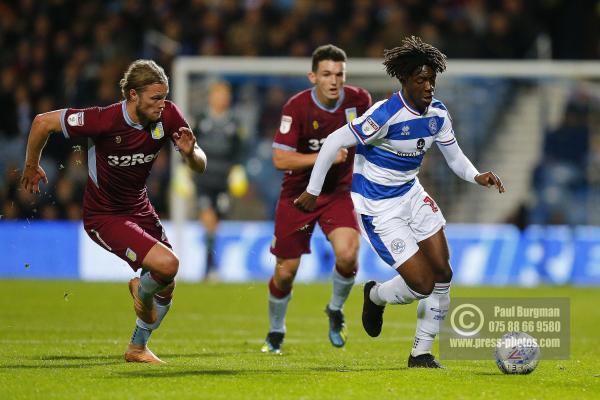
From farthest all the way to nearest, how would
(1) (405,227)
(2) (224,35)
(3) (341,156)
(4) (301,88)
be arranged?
(2) (224,35)
(4) (301,88)
(3) (341,156)
(1) (405,227)

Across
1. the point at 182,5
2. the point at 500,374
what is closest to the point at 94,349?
the point at 500,374

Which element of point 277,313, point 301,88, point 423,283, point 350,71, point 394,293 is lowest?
point 277,313

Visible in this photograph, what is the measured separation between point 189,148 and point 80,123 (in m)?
0.85

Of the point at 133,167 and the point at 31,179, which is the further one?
the point at 133,167

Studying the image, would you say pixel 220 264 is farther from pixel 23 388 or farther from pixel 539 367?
pixel 23 388

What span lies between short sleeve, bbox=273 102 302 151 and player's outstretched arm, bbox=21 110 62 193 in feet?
7.09

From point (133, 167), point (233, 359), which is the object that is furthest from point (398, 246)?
point (133, 167)

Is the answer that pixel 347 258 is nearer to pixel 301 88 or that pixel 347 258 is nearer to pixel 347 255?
pixel 347 255

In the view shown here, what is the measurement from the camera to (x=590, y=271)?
18.5 m

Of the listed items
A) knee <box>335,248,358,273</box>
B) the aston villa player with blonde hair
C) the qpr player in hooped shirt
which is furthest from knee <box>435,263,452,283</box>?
the aston villa player with blonde hair

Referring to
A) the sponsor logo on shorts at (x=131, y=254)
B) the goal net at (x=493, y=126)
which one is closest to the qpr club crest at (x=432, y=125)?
the sponsor logo on shorts at (x=131, y=254)

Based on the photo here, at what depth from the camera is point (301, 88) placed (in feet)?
63.2

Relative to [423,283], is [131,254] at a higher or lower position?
higher

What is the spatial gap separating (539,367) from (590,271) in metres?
10.1
